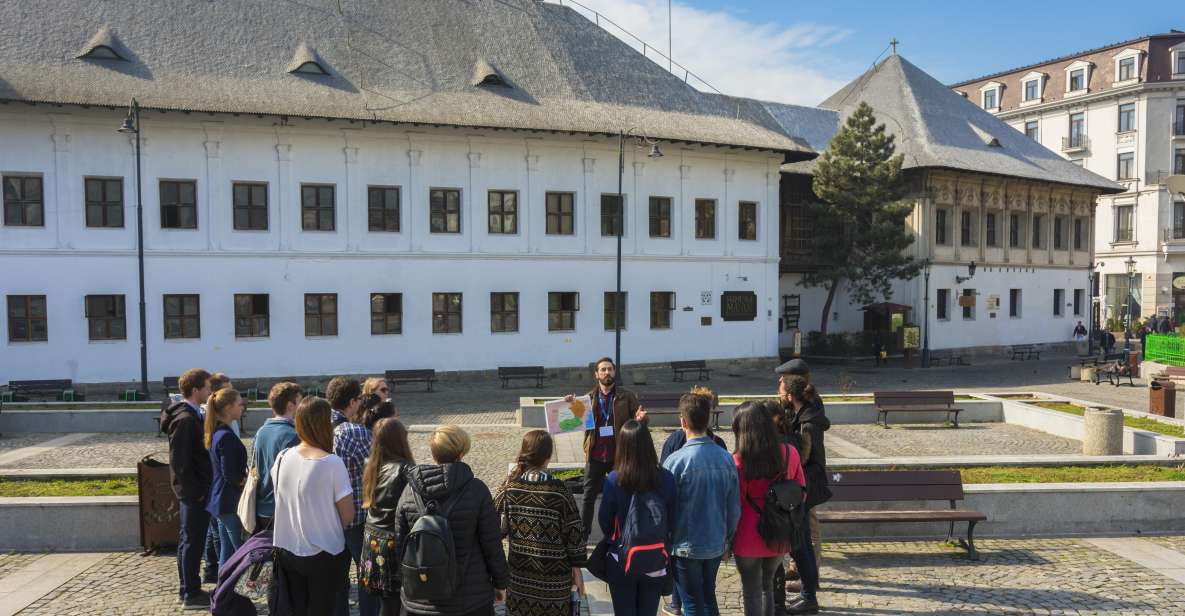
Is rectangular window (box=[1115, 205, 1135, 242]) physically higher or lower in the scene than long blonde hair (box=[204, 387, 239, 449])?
higher

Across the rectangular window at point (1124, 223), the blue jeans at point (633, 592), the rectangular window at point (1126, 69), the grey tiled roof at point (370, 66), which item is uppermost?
the rectangular window at point (1126, 69)

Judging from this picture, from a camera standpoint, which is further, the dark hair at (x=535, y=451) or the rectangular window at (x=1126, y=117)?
the rectangular window at (x=1126, y=117)

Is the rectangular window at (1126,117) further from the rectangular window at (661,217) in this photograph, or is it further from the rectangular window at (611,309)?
the rectangular window at (611,309)

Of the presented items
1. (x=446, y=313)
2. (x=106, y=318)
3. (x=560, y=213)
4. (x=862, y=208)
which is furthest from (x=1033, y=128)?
(x=106, y=318)

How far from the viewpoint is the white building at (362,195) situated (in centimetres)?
2370

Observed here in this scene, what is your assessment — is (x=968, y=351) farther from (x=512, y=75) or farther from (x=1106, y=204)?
(x=1106, y=204)

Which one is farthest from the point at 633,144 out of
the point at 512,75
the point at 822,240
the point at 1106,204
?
the point at 1106,204

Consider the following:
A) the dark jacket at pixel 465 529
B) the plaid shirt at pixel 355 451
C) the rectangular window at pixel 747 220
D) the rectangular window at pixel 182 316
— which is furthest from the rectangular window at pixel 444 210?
the dark jacket at pixel 465 529

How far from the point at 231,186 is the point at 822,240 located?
75.6 feet

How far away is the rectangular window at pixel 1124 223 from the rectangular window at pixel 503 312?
47.8 metres

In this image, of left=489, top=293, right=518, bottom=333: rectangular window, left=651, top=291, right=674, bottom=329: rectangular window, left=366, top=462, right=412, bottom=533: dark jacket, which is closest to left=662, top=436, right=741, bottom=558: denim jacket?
left=366, top=462, right=412, bottom=533: dark jacket

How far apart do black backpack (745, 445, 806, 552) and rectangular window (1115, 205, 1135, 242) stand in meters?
60.3

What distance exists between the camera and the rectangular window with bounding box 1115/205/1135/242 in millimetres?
54312

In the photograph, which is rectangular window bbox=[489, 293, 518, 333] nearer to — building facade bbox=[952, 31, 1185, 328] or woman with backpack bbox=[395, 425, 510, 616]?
woman with backpack bbox=[395, 425, 510, 616]
